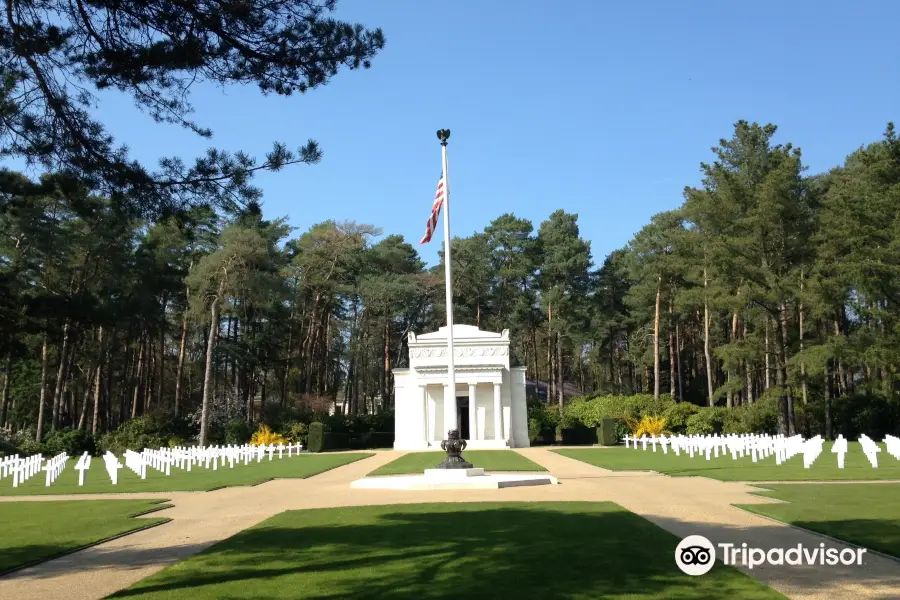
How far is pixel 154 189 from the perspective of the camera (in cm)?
898

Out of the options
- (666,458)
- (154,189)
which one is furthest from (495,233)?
(154,189)

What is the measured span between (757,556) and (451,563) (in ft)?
11.4

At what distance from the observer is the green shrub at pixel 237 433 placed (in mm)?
44513

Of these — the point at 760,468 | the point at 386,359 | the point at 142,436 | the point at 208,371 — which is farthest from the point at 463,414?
the point at 760,468

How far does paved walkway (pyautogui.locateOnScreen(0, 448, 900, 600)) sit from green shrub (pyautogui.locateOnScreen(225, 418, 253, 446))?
22.5 metres

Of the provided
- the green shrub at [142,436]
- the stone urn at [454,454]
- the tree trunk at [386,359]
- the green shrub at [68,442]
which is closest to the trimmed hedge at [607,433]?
the tree trunk at [386,359]

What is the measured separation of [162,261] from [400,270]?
2418 centimetres

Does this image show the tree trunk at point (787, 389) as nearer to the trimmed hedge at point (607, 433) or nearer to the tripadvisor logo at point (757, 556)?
the trimmed hedge at point (607, 433)

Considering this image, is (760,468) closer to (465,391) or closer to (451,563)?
(451,563)

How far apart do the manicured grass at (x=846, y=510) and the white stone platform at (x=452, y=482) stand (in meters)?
6.07

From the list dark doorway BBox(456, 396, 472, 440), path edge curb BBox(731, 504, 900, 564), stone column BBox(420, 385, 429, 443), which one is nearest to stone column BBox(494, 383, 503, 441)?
dark doorway BBox(456, 396, 472, 440)

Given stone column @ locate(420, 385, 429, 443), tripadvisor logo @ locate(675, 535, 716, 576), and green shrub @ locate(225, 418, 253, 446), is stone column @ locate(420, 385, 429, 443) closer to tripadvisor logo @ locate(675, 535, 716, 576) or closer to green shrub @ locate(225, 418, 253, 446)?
green shrub @ locate(225, 418, 253, 446)

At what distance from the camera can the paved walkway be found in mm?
7273

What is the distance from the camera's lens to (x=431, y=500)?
52.0ft
